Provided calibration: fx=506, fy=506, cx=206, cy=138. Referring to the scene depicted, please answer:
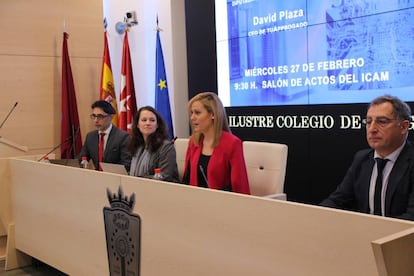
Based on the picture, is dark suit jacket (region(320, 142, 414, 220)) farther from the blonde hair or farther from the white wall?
the white wall

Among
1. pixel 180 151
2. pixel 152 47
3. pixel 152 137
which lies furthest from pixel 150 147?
pixel 152 47

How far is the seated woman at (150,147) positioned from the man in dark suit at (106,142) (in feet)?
1.14

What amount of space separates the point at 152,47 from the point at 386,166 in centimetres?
419

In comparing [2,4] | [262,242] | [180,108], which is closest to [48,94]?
[2,4]

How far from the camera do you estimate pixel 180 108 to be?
5.48m

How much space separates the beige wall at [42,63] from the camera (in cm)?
451

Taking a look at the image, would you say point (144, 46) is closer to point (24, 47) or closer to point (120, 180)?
point (24, 47)

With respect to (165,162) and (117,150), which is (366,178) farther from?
(117,150)

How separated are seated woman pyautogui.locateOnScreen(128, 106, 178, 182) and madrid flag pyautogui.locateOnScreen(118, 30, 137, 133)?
1.87 meters

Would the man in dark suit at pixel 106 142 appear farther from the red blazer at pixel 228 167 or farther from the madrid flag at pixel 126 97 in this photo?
the madrid flag at pixel 126 97

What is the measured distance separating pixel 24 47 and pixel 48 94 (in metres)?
0.48

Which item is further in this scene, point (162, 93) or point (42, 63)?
point (162, 93)

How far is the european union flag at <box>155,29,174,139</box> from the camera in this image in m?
5.21

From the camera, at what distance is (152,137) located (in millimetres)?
3377
